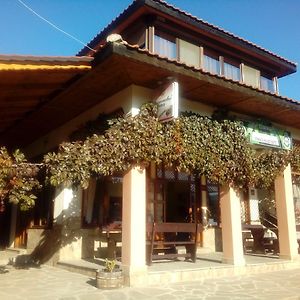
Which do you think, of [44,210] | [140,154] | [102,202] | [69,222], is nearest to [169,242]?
[140,154]

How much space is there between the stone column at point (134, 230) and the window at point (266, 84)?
898 centimetres

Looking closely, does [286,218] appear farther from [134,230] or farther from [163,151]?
[134,230]

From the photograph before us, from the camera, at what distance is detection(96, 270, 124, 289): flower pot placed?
644cm

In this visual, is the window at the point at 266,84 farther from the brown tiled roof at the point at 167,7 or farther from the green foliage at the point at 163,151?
the green foliage at the point at 163,151

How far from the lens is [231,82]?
7.91m

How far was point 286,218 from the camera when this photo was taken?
388 inches

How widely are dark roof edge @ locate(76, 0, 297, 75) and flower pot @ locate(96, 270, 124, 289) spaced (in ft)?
26.1

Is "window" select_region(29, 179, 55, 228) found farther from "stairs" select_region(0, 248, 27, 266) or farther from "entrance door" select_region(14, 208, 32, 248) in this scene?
"stairs" select_region(0, 248, 27, 266)

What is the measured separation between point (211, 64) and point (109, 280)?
8672 millimetres

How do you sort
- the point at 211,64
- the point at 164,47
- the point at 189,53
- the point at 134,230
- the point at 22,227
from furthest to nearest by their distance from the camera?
the point at 22,227, the point at 211,64, the point at 189,53, the point at 164,47, the point at 134,230

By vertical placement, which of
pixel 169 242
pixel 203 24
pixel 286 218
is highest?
pixel 203 24

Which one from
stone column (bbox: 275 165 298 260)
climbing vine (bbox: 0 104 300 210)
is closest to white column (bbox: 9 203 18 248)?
climbing vine (bbox: 0 104 300 210)

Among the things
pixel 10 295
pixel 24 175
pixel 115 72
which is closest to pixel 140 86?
pixel 115 72

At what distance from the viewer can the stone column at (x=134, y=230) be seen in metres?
6.82
